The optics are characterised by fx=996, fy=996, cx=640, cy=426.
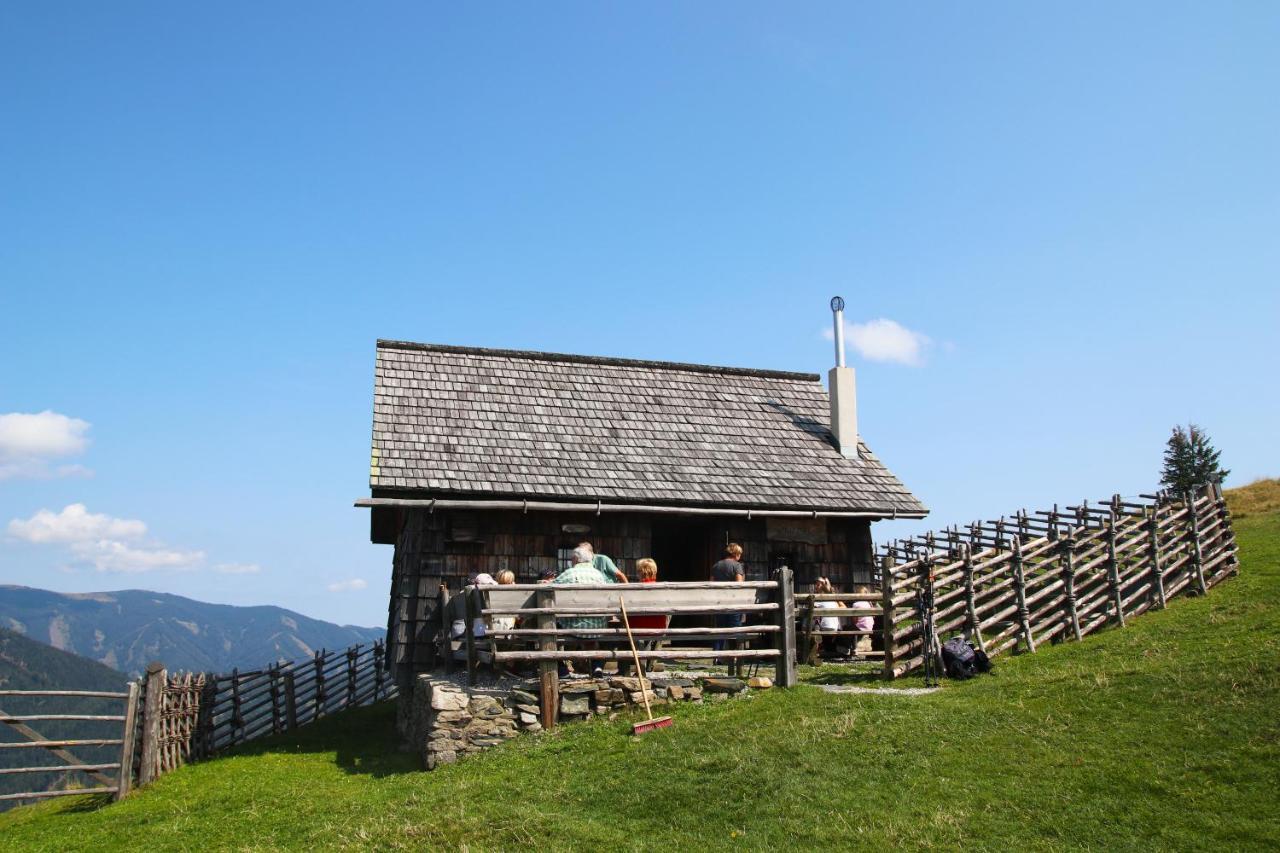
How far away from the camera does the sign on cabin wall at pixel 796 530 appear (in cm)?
1845

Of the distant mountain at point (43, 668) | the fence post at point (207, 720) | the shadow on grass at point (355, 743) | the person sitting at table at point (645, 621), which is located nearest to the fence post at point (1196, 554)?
the person sitting at table at point (645, 621)

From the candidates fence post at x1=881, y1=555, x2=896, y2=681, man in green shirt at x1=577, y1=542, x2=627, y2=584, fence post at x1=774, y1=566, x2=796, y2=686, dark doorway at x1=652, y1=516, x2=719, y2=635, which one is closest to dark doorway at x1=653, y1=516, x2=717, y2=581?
dark doorway at x1=652, y1=516, x2=719, y2=635

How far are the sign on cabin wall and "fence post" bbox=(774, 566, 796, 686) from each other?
209 inches

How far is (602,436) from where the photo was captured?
62.3 feet

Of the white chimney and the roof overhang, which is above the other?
the white chimney

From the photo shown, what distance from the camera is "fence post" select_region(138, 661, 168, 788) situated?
14412 millimetres

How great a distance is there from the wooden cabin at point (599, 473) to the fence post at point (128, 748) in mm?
3780

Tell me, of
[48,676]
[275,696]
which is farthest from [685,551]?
[48,676]

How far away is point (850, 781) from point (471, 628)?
5862 mm

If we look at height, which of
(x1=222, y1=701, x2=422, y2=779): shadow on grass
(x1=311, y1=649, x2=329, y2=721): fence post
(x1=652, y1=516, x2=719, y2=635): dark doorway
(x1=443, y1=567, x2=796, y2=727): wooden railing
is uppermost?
(x1=652, y1=516, x2=719, y2=635): dark doorway

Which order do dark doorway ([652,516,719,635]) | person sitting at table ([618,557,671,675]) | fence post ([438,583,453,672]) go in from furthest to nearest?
dark doorway ([652,516,719,635]) → fence post ([438,583,453,672]) → person sitting at table ([618,557,671,675])

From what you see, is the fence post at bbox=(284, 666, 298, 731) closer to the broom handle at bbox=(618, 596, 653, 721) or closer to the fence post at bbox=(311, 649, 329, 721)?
the fence post at bbox=(311, 649, 329, 721)

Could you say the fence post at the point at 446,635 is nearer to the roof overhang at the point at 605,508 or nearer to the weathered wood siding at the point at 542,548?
the weathered wood siding at the point at 542,548

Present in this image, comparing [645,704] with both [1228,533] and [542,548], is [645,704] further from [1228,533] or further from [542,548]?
[1228,533]
